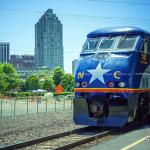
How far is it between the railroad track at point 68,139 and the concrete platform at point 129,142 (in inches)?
26.4

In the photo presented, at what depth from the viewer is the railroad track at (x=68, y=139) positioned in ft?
41.9

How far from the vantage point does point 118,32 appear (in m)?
17.6

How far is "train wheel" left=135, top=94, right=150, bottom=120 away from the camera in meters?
17.7

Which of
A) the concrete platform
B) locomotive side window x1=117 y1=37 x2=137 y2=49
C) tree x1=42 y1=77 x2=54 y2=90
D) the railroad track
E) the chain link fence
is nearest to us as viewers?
the concrete platform

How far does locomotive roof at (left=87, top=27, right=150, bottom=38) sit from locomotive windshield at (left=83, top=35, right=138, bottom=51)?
18cm

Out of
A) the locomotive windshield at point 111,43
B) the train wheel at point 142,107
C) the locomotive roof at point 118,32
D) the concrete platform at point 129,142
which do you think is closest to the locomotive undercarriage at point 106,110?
the train wheel at point 142,107

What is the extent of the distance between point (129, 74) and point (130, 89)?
0.60 metres

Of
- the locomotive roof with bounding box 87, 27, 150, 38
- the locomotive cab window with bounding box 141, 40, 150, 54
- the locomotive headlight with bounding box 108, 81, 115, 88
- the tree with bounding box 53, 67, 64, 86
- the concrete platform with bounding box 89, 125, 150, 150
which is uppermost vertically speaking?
the tree with bounding box 53, 67, 64, 86

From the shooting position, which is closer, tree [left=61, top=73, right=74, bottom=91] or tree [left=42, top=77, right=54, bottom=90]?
tree [left=61, top=73, right=74, bottom=91]

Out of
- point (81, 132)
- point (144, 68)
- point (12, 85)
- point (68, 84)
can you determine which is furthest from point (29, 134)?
point (68, 84)

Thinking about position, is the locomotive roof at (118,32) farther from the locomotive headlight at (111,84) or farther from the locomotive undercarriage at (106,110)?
the locomotive undercarriage at (106,110)

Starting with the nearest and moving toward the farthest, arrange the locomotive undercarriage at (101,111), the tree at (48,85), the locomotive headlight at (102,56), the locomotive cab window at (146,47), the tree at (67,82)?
1. the locomotive undercarriage at (101,111)
2. the locomotive headlight at (102,56)
3. the locomotive cab window at (146,47)
4. the tree at (67,82)
5. the tree at (48,85)

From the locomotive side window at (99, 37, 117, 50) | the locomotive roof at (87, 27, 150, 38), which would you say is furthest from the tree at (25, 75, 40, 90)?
the locomotive side window at (99, 37, 117, 50)

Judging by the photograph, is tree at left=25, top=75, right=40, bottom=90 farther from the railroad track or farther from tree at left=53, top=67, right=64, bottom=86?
the railroad track
